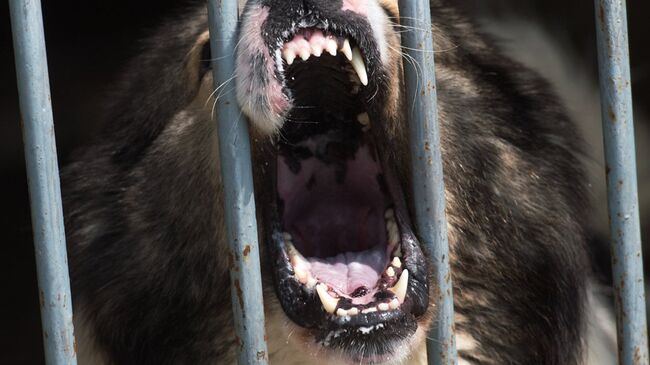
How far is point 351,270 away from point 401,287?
0.70ft

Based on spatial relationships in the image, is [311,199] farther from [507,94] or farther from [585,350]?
[585,350]

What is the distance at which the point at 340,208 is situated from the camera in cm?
284

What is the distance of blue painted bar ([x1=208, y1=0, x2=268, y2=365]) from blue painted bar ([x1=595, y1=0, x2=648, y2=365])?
2.57 ft

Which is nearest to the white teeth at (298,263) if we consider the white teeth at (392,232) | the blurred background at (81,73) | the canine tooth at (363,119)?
the white teeth at (392,232)

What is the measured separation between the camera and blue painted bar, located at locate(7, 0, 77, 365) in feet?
6.21

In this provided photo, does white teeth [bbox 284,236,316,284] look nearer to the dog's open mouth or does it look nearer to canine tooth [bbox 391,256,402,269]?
the dog's open mouth

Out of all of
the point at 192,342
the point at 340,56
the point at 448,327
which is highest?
the point at 340,56

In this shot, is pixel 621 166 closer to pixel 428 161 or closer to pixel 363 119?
pixel 428 161

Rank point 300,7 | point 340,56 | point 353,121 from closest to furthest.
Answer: point 300,7 < point 340,56 < point 353,121

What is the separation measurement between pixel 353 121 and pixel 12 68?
112 inches

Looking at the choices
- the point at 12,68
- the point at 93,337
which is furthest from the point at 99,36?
the point at 93,337

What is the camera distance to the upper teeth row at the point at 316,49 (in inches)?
91.0

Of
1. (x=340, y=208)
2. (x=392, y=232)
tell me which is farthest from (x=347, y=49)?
(x=340, y=208)

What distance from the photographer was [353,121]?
2742 millimetres
